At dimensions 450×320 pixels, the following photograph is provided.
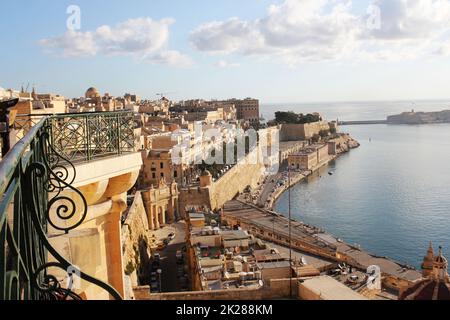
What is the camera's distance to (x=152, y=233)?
52.4 feet

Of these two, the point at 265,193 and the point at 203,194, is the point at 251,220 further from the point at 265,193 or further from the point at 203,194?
the point at 265,193

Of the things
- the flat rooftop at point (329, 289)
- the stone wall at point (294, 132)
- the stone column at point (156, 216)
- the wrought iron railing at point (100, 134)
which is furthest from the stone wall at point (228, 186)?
the wrought iron railing at point (100, 134)

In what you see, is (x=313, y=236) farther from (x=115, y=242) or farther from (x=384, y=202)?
(x=115, y=242)

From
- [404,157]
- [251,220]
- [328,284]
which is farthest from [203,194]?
[404,157]

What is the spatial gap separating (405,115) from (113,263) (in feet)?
273

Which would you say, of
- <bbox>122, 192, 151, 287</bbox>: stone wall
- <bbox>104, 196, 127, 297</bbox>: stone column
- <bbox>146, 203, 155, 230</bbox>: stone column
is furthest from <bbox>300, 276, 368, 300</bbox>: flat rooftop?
<bbox>146, 203, 155, 230</bbox>: stone column

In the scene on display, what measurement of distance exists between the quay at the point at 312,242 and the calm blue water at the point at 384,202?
2317 millimetres

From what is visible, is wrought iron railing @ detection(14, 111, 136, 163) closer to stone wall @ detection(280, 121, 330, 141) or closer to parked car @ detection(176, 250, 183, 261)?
parked car @ detection(176, 250, 183, 261)

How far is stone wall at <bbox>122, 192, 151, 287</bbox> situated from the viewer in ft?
32.6

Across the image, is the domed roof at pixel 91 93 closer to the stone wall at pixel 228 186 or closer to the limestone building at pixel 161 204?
the stone wall at pixel 228 186

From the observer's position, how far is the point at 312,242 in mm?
14477

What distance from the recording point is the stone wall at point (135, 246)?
9.93m

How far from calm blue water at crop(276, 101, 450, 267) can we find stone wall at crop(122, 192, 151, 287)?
7.40m
